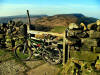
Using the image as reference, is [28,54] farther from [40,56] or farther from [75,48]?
[75,48]

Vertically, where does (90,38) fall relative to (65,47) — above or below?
above

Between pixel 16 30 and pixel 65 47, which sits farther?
pixel 16 30

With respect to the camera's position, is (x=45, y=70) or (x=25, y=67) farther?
(x=25, y=67)

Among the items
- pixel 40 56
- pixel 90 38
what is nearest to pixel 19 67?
pixel 40 56

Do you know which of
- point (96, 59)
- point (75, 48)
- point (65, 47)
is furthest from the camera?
point (65, 47)

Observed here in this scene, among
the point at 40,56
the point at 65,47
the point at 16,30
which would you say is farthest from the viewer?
the point at 16,30

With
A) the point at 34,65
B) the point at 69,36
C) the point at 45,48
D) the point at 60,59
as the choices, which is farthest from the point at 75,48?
the point at 34,65

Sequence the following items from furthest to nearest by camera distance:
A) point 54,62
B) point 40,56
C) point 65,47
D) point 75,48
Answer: point 40,56 < point 54,62 < point 65,47 < point 75,48

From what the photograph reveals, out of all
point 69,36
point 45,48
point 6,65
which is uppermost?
point 69,36

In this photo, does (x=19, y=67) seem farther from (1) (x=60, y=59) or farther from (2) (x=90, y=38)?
(2) (x=90, y=38)
